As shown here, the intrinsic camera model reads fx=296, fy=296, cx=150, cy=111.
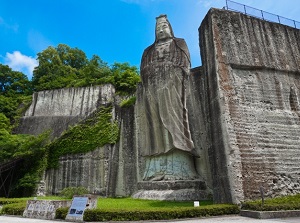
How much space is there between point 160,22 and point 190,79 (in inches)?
140

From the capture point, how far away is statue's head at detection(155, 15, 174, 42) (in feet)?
50.5

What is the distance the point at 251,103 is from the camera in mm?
10359

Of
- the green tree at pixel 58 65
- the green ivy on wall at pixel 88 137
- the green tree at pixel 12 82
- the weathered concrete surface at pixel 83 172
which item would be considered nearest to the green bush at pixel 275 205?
the weathered concrete surface at pixel 83 172

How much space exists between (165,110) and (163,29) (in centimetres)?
451

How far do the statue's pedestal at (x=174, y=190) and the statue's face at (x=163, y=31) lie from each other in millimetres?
7407

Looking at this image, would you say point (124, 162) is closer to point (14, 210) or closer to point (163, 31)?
point (163, 31)

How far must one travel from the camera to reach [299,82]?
1152 cm

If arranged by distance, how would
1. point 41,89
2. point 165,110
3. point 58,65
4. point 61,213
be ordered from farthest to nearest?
point 58,65, point 41,89, point 165,110, point 61,213

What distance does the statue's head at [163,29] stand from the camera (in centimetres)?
1540

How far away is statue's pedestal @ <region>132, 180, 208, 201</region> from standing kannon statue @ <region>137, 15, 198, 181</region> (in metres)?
0.40

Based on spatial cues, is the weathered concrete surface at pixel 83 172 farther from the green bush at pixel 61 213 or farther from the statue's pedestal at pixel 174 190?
the green bush at pixel 61 213

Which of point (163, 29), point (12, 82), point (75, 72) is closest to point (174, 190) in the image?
point (163, 29)

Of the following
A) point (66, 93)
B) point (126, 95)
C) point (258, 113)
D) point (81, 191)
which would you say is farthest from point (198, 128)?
point (66, 93)


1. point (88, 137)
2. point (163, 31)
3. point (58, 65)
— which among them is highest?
point (58, 65)
